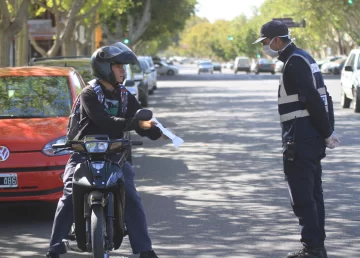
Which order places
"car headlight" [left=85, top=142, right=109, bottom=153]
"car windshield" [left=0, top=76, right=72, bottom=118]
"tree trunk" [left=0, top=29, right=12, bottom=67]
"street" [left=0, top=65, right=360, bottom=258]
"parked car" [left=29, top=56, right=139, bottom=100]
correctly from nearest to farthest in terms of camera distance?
"car headlight" [left=85, top=142, right=109, bottom=153], "street" [left=0, top=65, right=360, bottom=258], "car windshield" [left=0, top=76, right=72, bottom=118], "parked car" [left=29, top=56, right=139, bottom=100], "tree trunk" [left=0, top=29, right=12, bottom=67]

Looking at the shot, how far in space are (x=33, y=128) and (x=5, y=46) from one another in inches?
455

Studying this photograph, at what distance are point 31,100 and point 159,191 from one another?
2.03 meters

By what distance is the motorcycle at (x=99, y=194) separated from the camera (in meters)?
6.24

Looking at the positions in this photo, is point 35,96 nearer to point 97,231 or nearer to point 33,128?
point 33,128

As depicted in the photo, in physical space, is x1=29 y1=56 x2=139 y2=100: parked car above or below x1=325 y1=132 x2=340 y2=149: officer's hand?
above

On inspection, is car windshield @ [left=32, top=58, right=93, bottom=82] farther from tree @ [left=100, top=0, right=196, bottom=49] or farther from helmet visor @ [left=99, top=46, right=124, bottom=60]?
tree @ [left=100, top=0, right=196, bottom=49]

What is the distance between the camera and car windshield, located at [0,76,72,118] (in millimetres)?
10070

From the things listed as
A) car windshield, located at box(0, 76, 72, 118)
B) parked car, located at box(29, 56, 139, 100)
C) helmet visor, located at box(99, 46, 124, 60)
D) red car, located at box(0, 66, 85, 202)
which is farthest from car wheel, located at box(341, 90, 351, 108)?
helmet visor, located at box(99, 46, 124, 60)

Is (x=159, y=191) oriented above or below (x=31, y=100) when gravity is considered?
below

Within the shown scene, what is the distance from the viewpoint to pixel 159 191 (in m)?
11.2

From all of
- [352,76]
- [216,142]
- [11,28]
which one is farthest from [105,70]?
[352,76]

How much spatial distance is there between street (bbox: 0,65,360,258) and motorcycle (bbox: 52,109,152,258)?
123 centimetres

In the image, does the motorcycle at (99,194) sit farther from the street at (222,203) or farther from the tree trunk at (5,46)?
the tree trunk at (5,46)

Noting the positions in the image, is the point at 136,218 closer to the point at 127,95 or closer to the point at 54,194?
the point at 127,95
